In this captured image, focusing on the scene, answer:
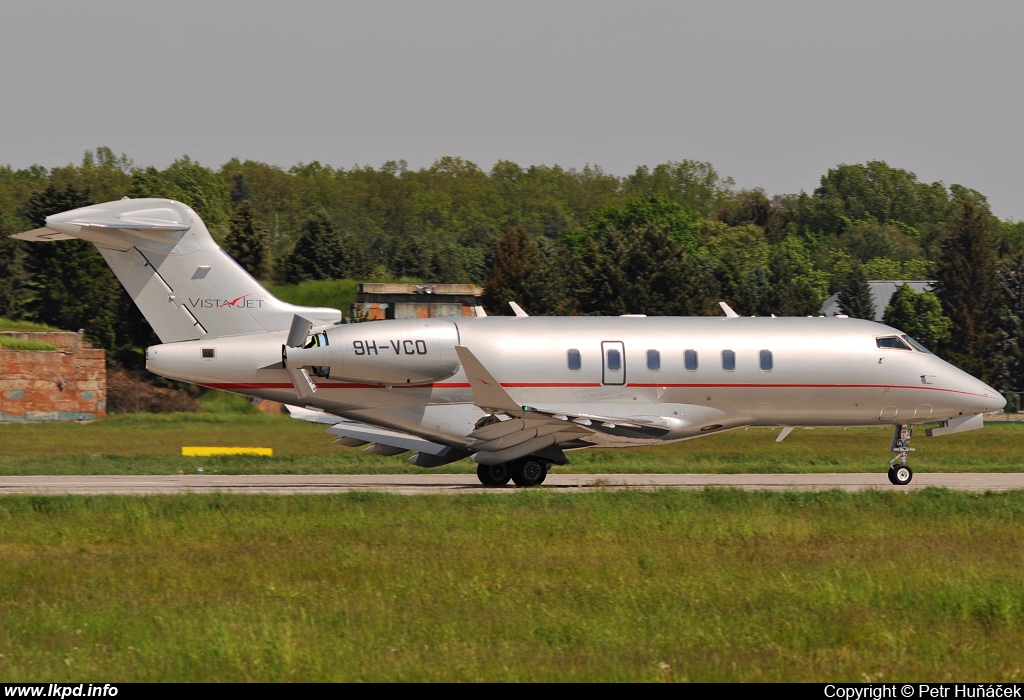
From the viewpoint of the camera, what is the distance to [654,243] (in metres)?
65.6

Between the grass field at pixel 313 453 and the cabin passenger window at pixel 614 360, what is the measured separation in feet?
14.6

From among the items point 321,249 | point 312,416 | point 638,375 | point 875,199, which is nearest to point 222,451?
point 312,416

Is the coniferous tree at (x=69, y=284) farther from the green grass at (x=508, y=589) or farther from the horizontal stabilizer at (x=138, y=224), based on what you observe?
the green grass at (x=508, y=589)

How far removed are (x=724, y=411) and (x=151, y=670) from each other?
16.7m

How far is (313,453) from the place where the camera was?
101 ft

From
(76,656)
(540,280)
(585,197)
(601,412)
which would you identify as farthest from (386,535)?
(585,197)

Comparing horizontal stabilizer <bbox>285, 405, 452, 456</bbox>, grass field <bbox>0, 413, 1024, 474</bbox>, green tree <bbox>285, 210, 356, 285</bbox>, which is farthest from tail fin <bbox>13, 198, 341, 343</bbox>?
green tree <bbox>285, 210, 356, 285</bbox>

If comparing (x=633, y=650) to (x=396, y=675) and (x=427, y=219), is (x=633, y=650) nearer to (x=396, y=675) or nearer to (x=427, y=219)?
Result: (x=396, y=675)

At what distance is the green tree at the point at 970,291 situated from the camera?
74438 mm

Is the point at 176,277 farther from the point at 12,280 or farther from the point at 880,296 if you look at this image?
the point at 880,296

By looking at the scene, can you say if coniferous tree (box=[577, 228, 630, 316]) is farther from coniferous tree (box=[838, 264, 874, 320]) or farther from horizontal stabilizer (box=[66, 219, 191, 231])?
horizontal stabilizer (box=[66, 219, 191, 231])

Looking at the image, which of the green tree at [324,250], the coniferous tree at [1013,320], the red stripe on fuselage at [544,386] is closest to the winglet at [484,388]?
the red stripe on fuselage at [544,386]

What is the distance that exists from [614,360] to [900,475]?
6.07 m

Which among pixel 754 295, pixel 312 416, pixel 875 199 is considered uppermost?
pixel 875 199
